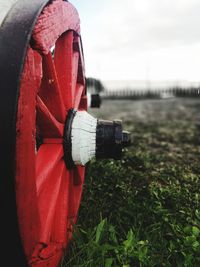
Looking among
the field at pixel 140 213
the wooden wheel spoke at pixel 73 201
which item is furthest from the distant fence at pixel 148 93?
the wooden wheel spoke at pixel 73 201

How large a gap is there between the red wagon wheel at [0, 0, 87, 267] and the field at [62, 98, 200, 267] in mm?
305

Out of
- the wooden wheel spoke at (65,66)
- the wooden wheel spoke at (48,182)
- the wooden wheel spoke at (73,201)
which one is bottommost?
the wooden wheel spoke at (73,201)

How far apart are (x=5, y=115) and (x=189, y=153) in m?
3.49

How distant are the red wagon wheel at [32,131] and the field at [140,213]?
1.00 ft

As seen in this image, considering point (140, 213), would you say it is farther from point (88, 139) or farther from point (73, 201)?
point (88, 139)

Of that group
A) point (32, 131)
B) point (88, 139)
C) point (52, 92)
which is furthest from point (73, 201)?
point (32, 131)

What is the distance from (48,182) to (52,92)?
40cm

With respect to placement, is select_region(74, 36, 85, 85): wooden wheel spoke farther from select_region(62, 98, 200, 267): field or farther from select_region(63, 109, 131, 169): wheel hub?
select_region(62, 98, 200, 267): field

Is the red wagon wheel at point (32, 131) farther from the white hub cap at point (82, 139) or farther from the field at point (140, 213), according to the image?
the field at point (140, 213)

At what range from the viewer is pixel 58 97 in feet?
5.73

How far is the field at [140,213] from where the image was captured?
194 cm

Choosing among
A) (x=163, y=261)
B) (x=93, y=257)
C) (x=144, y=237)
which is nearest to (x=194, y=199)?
(x=144, y=237)

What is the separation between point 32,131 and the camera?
1254 millimetres

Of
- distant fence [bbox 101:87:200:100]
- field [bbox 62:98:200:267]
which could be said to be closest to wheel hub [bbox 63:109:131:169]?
field [bbox 62:98:200:267]
